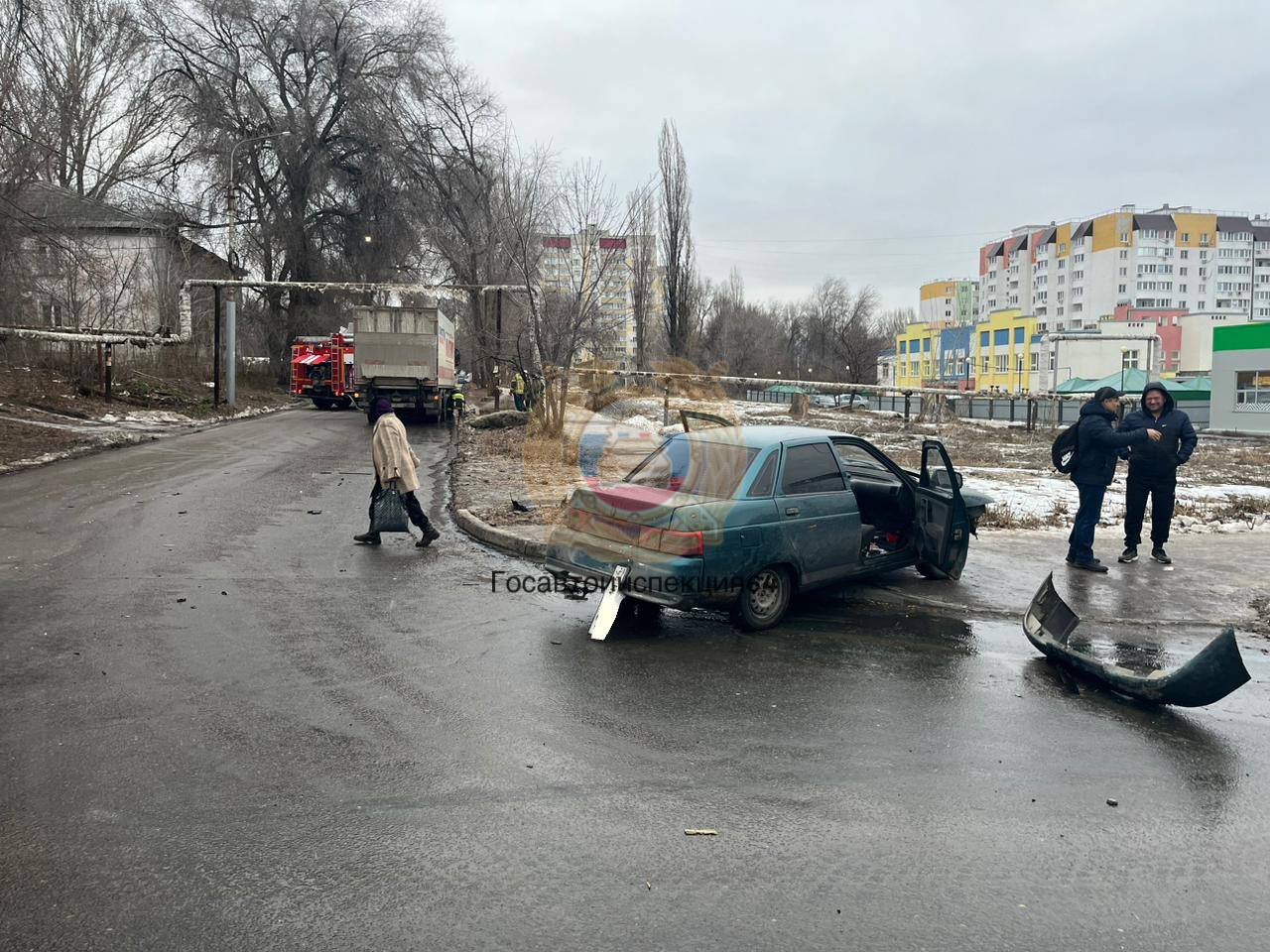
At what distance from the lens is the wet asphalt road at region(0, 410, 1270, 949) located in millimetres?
3168

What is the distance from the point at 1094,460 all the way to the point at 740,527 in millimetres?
4766

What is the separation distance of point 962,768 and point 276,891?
3.05m

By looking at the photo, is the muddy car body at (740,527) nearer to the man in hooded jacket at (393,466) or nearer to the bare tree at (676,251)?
the man in hooded jacket at (393,466)

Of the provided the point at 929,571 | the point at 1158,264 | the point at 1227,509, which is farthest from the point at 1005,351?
the point at 929,571

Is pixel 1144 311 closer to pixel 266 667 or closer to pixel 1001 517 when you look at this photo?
pixel 1001 517

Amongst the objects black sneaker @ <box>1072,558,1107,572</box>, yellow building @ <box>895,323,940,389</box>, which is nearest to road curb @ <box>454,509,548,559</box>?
black sneaker @ <box>1072,558,1107,572</box>

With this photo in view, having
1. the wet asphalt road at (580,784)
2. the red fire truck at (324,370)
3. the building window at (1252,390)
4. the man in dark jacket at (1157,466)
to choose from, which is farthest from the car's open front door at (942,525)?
the building window at (1252,390)

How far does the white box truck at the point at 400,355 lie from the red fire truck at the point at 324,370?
20.3 ft

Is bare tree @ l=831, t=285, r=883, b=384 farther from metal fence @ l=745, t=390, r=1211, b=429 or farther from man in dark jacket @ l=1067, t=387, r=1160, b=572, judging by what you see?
man in dark jacket @ l=1067, t=387, r=1160, b=572

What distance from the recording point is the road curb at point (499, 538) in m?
9.51

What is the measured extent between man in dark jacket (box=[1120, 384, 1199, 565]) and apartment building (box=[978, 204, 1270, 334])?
344 feet

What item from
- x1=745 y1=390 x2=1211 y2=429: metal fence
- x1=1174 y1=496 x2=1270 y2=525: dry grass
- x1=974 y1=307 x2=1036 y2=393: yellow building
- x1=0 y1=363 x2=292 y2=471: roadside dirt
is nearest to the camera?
x1=1174 y1=496 x2=1270 y2=525: dry grass

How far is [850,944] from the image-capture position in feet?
9.92

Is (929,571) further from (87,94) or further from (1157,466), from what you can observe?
(87,94)
